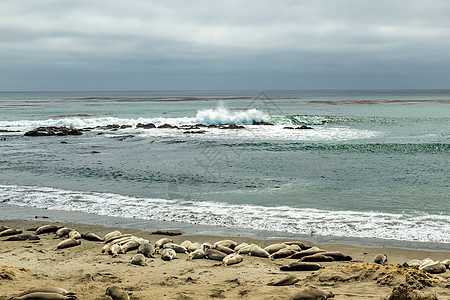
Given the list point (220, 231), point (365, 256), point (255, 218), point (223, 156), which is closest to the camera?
point (365, 256)

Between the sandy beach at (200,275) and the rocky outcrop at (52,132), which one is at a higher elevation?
the rocky outcrop at (52,132)

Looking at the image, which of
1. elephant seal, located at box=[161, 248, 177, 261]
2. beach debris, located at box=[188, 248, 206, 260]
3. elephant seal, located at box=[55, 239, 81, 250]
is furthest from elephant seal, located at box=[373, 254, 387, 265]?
elephant seal, located at box=[55, 239, 81, 250]

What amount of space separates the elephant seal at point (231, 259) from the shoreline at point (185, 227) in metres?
1.80

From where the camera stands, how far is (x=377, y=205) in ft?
39.5

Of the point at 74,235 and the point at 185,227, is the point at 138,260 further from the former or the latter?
the point at 185,227

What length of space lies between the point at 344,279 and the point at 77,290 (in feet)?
13.1

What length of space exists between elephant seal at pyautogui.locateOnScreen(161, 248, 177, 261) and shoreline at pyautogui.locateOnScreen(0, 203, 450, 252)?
1809 mm

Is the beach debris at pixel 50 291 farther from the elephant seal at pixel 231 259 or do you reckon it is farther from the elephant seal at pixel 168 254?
the elephant seal at pixel 231 259

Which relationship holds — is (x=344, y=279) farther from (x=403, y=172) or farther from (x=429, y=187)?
(x=403, y=172)

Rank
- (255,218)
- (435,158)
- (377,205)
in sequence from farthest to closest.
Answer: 1. (435,158)
2. (377,205)
3. (255,218)

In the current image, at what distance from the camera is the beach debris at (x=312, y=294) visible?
5613mm

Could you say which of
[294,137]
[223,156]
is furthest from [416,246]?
[294,137]

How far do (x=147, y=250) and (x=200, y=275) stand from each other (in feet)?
5.21

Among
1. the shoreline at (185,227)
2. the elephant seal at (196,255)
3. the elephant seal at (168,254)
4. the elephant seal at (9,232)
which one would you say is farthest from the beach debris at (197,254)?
the elephant seal at (9,232)
